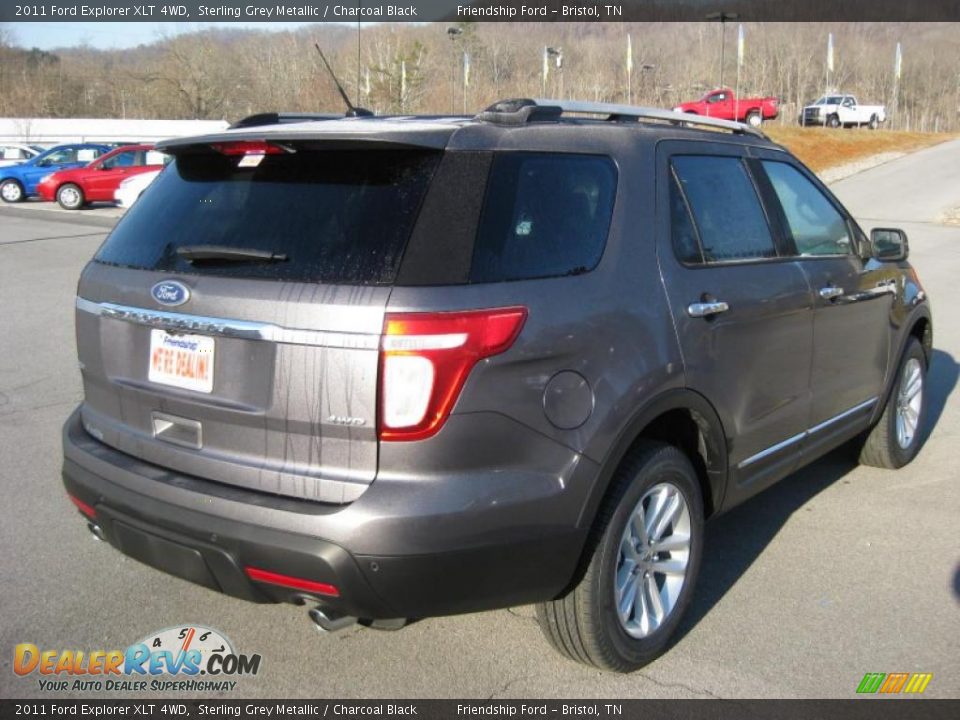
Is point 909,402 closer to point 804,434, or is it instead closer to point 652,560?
point 804,434

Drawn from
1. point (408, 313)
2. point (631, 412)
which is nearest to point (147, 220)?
point (408, 313)

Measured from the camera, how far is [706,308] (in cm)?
342

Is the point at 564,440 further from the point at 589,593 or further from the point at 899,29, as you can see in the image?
the point at 899,29

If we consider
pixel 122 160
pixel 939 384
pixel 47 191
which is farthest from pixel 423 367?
pixel 47 191

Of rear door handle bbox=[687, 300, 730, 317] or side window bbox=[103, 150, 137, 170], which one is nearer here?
rear door handle bbox=[687, 300, 730, 317]

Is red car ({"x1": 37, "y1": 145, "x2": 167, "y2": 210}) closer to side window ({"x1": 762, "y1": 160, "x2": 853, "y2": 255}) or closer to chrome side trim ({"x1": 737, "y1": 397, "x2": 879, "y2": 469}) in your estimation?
side window ({"x1": 762, "y1": 160, "x2": 853, "y2": 255})

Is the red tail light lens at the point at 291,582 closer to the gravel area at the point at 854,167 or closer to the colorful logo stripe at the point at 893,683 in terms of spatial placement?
the colorful logo stripe at the point at 893,683

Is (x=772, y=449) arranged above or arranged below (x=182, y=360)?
below

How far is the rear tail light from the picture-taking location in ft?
8.32

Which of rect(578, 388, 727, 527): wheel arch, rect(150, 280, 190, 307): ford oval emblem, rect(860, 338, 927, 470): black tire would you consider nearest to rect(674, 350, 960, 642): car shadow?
rect(860, 338, 927, 470): black tire

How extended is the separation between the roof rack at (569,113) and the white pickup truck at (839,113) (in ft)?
169

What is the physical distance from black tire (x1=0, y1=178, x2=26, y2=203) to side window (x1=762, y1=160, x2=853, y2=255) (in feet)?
93.9

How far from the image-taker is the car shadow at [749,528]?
154 inches

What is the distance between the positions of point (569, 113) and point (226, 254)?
1.43m
